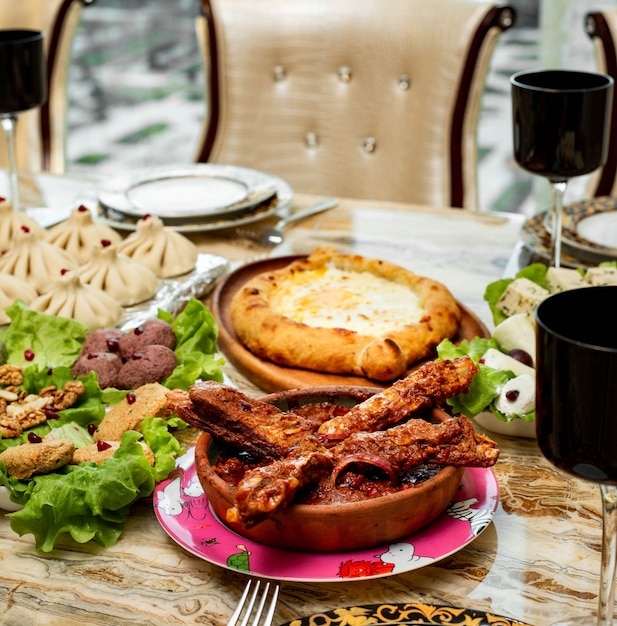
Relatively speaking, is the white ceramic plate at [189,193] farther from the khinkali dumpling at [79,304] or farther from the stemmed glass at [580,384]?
the stemmed glass at [580,384]

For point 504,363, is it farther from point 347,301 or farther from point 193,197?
point 193,197

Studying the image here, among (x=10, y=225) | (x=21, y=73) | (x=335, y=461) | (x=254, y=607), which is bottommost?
(x=254, y=607)

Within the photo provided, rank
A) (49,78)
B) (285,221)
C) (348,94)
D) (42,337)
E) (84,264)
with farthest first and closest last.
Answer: (49,78)
(348,94)
(285,221)
(84,264)
(42,337)

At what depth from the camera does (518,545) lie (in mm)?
956

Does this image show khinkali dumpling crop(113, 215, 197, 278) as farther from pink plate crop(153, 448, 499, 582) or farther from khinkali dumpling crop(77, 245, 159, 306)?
pink plate crop(153, 448, 499, 582)

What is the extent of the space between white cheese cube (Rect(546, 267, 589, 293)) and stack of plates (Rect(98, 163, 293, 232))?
2.24ft

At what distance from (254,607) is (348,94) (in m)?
1.93

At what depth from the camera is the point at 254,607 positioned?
34.0 inches

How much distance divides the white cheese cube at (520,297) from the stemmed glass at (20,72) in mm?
1034

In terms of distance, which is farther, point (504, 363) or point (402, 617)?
point (504, 363)

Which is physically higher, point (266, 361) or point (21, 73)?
point (21, 73)

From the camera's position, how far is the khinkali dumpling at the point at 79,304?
54.7 inches

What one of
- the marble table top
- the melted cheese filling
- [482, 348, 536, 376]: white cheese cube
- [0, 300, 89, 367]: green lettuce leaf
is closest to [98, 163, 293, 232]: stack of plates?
the melted cheese filling

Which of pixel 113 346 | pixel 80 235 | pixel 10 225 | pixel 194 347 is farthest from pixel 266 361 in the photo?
pixel 10 225
